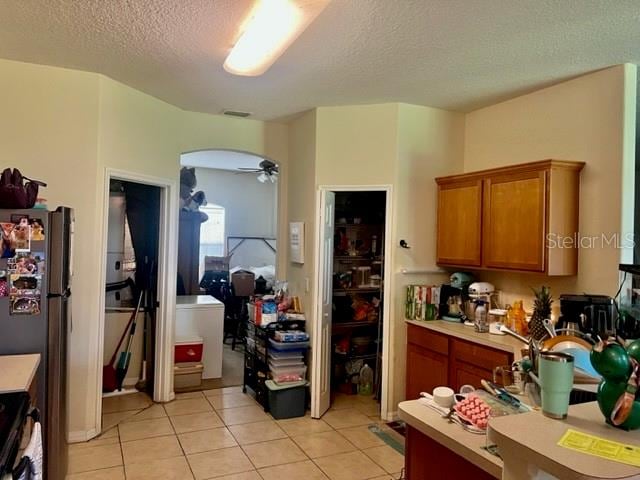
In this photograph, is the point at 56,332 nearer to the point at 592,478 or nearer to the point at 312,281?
the point at 312,281

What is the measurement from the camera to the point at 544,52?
2895mm

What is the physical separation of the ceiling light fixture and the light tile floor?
2541 millimetres

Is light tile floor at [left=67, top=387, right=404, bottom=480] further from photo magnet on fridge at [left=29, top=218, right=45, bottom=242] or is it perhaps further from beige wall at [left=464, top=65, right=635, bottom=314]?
beige wall at [left=464, top=65, right=635, bottom=314]

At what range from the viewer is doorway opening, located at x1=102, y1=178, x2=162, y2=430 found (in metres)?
4.60

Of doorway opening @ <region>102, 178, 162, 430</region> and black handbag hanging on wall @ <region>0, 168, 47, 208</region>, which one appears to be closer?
black handbag hanging on wall @ <region>0, 168, 47, 208</region>

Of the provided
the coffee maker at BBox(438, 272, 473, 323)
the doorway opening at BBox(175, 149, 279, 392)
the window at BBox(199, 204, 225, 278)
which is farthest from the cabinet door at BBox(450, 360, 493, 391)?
the window at BBox(199, 204, 225, 278)

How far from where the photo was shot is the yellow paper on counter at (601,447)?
3.49 ft

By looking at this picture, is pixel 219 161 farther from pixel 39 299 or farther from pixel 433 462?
pixel 433 462

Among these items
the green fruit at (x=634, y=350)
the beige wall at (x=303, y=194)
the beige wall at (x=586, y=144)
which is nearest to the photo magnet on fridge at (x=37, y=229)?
the beige wall at (x=303, y=194)

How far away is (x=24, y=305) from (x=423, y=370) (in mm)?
2847

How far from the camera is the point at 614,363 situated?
1.21 metres

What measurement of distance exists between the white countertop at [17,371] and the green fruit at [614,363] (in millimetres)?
2157

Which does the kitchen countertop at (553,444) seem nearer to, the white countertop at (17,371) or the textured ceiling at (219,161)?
the white countertop at (17,371)

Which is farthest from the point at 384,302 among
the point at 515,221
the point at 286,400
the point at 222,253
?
the point at 222,253
